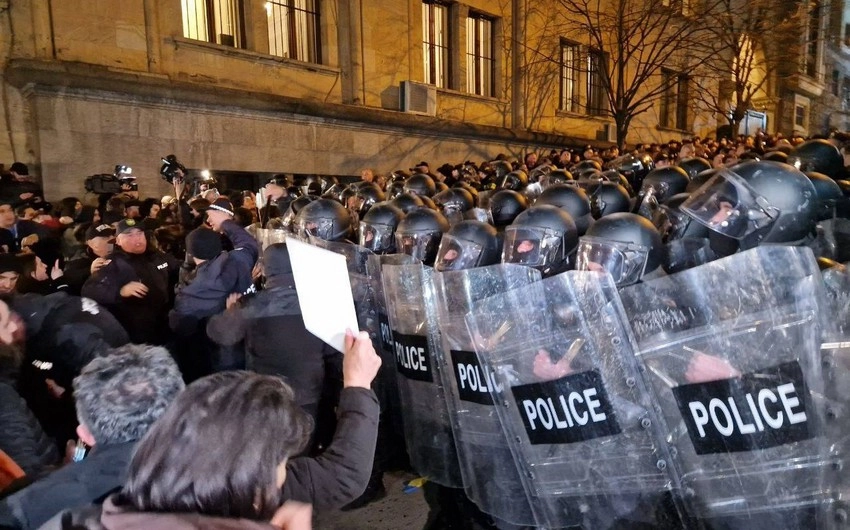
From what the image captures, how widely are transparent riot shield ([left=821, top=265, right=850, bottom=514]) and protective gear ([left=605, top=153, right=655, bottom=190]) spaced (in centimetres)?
721

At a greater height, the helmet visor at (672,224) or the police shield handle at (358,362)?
the helmet visor at (672,224)

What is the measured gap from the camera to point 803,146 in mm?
5496

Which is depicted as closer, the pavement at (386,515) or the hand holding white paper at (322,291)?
the hand holding white paper at (322,291)

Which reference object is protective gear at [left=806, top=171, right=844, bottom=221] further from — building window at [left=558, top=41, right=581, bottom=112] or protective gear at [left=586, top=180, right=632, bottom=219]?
building window at [left=558, top=41, right=581, bottom=112]

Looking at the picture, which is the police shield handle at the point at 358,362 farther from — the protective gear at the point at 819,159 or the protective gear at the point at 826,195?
the protective gear at the point at 819,159

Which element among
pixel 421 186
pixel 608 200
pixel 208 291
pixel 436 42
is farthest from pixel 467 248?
pixel 436 42

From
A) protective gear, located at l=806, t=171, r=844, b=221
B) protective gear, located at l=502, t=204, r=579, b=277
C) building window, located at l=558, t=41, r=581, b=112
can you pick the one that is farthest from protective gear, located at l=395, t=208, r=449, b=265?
building window, located at l=558, t=41, r=581, b=112

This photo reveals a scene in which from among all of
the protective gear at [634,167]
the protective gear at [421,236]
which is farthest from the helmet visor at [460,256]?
the protective gear at [634,167]

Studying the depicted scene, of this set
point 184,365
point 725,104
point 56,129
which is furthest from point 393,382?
point 725,104

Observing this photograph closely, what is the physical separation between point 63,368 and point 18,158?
8.90 meters

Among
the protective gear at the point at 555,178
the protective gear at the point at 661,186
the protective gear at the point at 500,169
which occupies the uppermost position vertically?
the protective gear at the point at 500,169

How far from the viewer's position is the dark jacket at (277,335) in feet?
11.3

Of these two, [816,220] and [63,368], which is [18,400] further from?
[816,220]

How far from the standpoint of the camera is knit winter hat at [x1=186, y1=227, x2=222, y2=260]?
14.0ft
